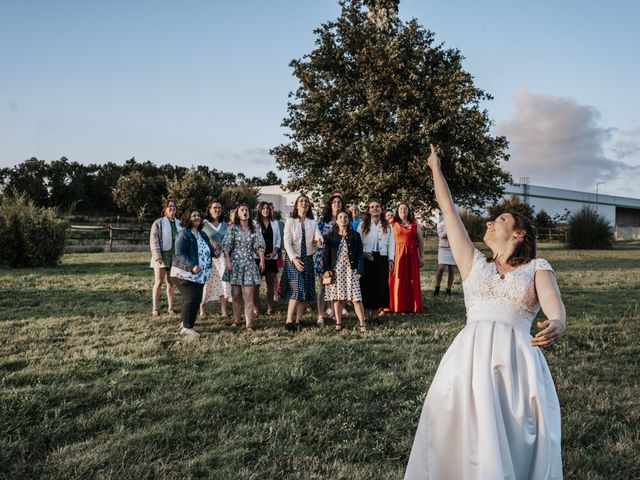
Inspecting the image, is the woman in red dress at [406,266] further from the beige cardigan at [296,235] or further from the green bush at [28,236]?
the green bush at [28,236]

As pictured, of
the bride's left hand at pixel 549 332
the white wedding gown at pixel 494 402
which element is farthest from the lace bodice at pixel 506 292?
the bride's left hand at pixel 549 332

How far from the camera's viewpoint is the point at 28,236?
714 inches

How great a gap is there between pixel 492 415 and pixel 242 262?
5.62 meters

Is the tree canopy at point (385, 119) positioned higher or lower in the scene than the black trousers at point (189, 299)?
higher

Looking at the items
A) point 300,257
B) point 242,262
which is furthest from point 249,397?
point 300,257

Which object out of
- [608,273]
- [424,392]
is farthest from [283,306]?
[608,273]

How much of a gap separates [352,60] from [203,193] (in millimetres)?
19199

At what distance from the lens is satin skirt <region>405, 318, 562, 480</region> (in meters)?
2.50

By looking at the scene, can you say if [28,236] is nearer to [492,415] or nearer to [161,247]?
[161,247]

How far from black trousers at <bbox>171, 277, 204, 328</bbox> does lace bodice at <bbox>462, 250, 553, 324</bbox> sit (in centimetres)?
517

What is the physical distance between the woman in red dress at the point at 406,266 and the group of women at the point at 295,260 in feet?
0.06

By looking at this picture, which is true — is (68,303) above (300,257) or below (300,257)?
below

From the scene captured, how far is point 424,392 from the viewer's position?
4859 millimetres

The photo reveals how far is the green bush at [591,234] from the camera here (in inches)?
1339
